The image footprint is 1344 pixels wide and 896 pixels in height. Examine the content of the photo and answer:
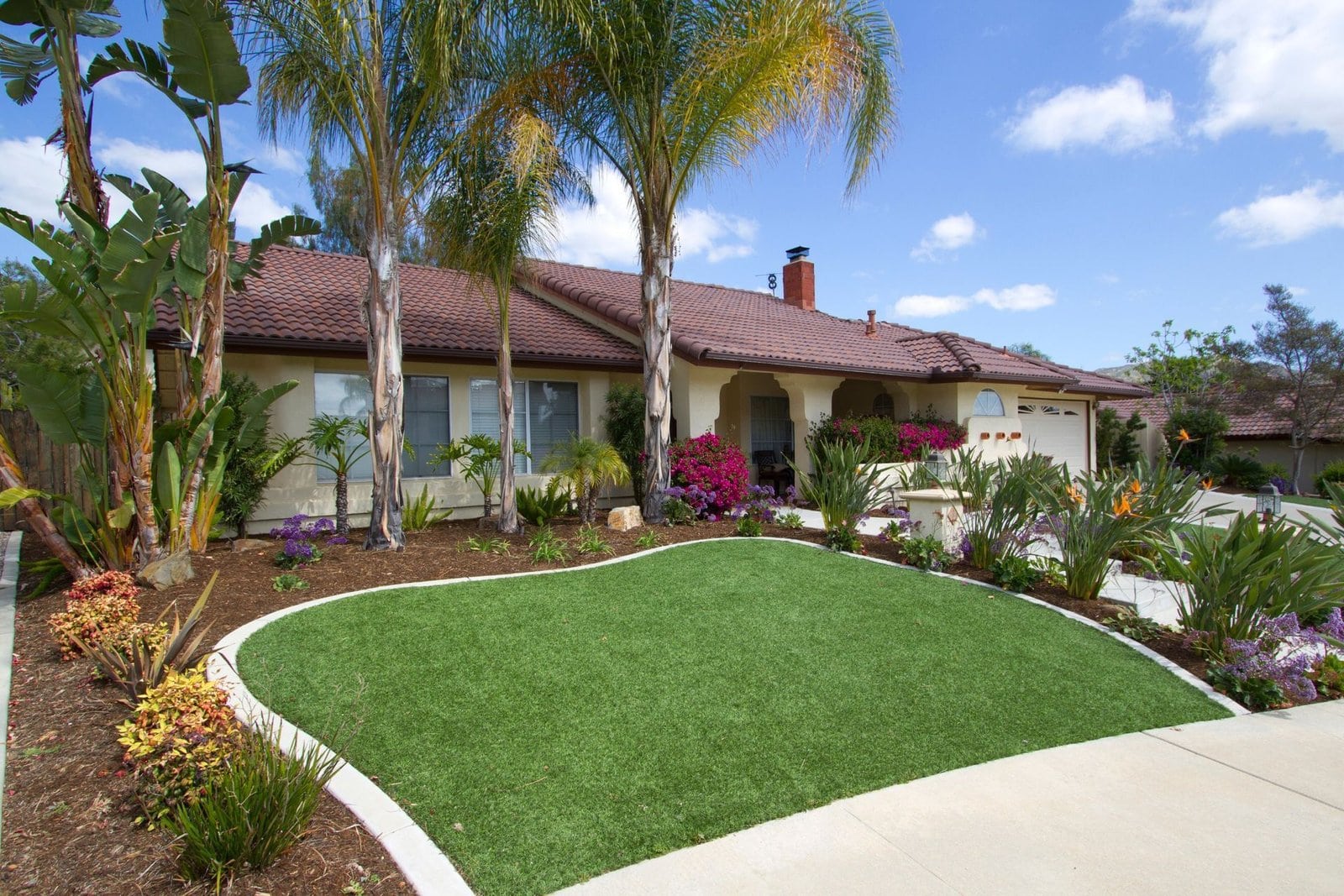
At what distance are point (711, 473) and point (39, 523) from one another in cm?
802

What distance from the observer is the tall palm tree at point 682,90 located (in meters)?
9.14

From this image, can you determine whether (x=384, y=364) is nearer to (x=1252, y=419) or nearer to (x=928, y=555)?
(x=928, y=555)

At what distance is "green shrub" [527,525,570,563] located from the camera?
8.38 metres

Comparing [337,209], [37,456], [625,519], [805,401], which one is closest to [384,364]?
[625,519]

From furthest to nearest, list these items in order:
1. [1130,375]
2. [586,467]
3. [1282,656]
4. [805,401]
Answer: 1. [1130,375]
2. [805,401]
3. [586,467]
4. [1282,656]

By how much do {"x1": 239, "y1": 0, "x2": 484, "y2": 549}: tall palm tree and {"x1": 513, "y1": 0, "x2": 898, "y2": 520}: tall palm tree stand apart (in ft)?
5.04

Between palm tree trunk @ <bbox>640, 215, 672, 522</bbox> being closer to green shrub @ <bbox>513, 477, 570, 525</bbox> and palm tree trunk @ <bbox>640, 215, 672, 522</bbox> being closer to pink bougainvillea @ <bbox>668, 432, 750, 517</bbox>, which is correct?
pink bougainvillea @ <bbox>668, 432, 750, 517</bbox>

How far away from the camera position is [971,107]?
11805 millimetres

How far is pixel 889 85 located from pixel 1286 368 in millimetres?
27341

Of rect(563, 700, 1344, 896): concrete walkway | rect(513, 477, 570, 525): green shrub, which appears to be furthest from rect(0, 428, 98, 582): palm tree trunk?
rect(563, 700, 1344, 896): concrete walkway

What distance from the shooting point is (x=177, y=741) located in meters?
3.21

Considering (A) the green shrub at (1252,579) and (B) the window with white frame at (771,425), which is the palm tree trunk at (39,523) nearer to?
(A) the green shrub at (1252,579)

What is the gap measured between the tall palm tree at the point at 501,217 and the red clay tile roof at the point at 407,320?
3.71ft

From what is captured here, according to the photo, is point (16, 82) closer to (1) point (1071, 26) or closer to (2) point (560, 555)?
(2) point (560, 555)
